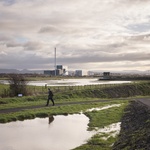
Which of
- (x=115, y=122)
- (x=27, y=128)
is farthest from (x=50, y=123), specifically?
(x=115, y=122)

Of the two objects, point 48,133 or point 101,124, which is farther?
point 101,124

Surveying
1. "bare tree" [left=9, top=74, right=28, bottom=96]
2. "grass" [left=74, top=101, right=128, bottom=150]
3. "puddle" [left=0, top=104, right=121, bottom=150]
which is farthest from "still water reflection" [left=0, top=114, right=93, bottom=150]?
"bare tree" [left=9, top=74, right=28, bottom=96]

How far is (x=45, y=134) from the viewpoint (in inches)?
922

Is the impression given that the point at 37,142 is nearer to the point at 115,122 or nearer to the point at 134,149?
the point at 134,149

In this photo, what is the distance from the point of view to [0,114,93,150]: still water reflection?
19.9 meters

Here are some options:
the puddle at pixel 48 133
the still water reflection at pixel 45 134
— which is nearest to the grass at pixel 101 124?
the puddle at pixel 48 133

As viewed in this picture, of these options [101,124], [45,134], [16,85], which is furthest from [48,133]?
[16,85]

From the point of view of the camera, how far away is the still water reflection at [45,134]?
1988 centimetres

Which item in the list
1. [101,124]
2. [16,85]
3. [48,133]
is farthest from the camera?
[16,85]

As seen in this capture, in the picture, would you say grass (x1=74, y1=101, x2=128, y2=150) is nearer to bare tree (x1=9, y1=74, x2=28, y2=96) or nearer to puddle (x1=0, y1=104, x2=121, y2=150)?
puddle (x1=0, y1=104, x2=121, y2=150)

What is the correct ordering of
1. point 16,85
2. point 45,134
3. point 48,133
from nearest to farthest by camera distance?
1. point 45,134
2. point 48,133
3. point 16,85

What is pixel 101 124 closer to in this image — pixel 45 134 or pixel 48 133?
pixel 48 133

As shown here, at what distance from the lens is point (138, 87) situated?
2876 inches

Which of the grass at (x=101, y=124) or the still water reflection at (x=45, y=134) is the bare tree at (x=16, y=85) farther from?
the still water reflection at (x=45, y=134)
